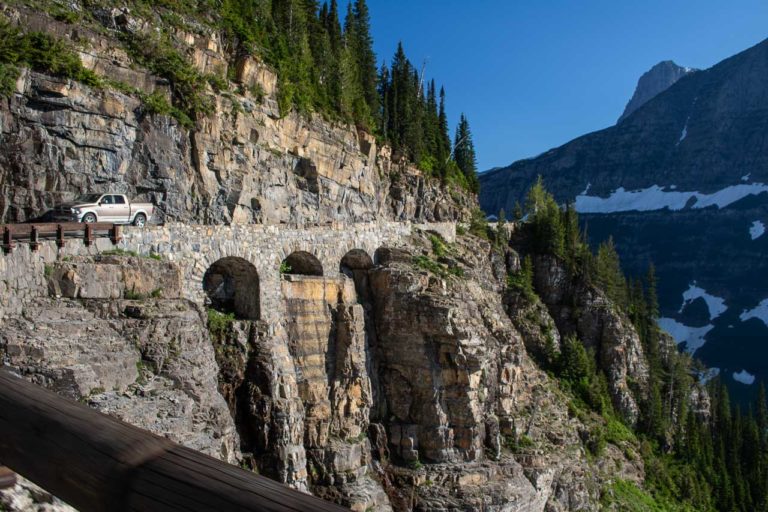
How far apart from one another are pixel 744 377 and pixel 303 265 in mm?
124753

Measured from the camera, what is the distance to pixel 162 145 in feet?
84.9

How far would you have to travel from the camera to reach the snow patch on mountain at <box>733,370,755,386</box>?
123 metres

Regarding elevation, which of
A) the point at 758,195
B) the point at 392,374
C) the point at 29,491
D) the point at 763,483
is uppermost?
the point at 758,195

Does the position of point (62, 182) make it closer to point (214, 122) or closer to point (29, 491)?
point (214, 122)

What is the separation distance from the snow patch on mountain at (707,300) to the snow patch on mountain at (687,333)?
5294mm

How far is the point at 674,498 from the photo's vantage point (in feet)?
166

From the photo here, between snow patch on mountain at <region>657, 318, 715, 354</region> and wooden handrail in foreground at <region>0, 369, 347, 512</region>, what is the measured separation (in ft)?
492

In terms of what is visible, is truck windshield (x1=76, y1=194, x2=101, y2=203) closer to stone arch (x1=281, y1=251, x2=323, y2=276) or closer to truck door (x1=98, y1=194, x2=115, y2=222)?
truck door (x1=98, y1=194, x2=115, y2=222)

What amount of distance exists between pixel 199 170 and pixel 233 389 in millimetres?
10577

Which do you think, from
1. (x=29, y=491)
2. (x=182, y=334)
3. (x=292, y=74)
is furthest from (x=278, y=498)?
(x=292, y=74)

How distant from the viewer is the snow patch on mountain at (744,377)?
12295cm

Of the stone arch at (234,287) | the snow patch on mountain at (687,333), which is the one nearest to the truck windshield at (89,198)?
the stone arch at (234,287)

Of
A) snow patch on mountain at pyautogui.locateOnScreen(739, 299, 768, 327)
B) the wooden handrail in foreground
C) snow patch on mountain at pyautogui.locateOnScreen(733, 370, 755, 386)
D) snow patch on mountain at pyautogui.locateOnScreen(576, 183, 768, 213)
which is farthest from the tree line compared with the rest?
snow patch on mountain at pyautogui.locateOnScreen(576, 183, 768, 213)

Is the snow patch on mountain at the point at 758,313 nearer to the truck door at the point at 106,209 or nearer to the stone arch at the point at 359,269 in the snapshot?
the stone arch at the point at 359,269
